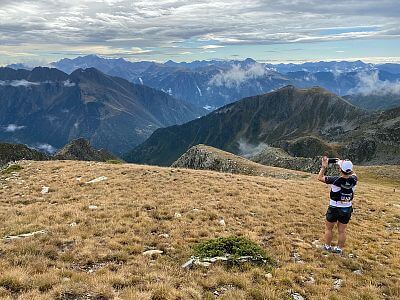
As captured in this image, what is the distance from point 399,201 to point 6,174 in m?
35.7

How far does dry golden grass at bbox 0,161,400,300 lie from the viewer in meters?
11.5

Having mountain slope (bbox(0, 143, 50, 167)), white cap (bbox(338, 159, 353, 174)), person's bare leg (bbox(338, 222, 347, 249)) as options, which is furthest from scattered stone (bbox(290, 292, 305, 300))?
mountain slope (bbox(0, 143, 50, 167))

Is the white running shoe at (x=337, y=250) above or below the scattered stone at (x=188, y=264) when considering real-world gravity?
below

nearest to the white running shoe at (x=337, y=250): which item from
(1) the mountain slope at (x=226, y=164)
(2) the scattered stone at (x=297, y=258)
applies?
(2) the scattered stone at (x=297, y=258)

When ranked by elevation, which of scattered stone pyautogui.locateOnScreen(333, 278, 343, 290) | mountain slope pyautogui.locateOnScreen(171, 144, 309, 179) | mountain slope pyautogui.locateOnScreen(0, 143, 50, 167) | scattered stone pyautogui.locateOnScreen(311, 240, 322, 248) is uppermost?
scattered stone pyautogui.locateOnScreen(333, 278, 343, 290)

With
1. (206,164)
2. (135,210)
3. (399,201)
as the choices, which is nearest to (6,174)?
(135,210)

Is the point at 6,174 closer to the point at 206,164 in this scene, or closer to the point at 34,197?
the point at 34,197

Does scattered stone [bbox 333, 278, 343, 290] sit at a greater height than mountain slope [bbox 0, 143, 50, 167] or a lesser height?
Result: greater

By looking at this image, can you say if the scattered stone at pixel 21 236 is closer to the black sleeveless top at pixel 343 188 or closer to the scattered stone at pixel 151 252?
the scattered stone at pixel 151 252

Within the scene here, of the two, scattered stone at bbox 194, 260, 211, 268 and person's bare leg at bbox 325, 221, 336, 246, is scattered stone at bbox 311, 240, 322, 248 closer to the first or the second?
person's bare leg at bbox 325, 221, 336, 246

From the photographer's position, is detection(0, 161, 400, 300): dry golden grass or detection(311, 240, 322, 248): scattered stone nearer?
detection(0, 161, 400, 300): dry golden grass

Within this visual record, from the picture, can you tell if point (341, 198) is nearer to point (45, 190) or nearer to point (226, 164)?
point (45, 190)

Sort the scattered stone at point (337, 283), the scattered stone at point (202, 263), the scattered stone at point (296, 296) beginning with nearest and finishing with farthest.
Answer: the scattered stone at point (296, 296) → the scattered stone at point (337, 283) → the scattered stone at point (202, 263)

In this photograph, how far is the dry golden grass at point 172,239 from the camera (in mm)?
11500
